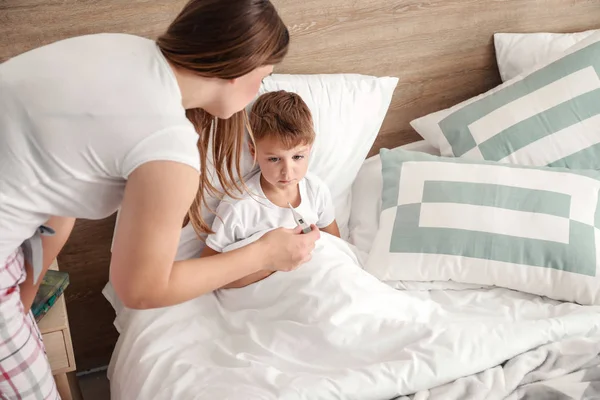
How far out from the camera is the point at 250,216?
5.42 ft

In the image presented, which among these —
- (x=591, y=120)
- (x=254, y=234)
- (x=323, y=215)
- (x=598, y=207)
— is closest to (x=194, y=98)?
(x=254, y=234)

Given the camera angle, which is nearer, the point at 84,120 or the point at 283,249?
Answer: the point at 84,120

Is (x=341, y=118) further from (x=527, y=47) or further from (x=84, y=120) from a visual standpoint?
(x=84, y=120)

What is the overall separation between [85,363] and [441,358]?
1.22 m

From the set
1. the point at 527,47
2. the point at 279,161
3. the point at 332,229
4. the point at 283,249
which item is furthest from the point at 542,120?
the point at 283,249

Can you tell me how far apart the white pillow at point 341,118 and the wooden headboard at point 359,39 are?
92 mm

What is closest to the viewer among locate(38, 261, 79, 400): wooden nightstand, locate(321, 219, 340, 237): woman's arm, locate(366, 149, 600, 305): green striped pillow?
locate(38, 261, 79, 400): wooden nightstand

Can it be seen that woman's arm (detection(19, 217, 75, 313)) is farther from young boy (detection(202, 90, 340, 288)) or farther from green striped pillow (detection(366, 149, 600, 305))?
green striped pillow (detection(366, 149, 600, 305))

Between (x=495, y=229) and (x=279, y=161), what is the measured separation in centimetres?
54

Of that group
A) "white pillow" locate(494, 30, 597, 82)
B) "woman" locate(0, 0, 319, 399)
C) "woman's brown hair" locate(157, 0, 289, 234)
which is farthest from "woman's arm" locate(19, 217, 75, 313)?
"white pillow" locate(494, 30, 597, 82)

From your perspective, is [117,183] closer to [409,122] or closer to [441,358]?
[441,358]

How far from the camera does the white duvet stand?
51.2 inches

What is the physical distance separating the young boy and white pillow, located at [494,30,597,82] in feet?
2.42

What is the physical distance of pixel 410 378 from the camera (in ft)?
4.25
